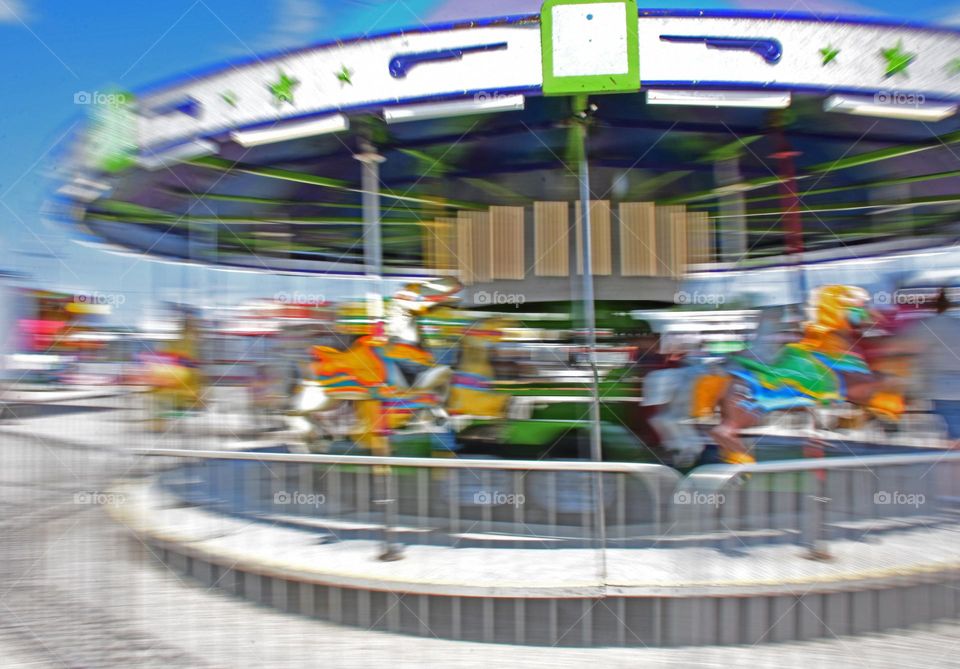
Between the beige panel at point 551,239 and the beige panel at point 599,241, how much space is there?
0.09 m

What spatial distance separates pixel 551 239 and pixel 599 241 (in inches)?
12.2

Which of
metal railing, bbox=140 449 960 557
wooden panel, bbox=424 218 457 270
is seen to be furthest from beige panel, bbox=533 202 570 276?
metal railing, bbox=140 449 960 557

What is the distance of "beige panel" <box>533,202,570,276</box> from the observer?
4.48m

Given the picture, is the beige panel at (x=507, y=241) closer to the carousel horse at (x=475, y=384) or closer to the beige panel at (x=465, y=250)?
the beige panel at (x=465, y=250)

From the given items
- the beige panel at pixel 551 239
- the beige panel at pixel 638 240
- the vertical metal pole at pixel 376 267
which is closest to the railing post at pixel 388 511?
the vertical metal pole at pixel 376 267

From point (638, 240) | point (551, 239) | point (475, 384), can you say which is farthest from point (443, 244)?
point (638, 240)

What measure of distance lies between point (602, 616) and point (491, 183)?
3.20 meters

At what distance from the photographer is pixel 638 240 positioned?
4480mm

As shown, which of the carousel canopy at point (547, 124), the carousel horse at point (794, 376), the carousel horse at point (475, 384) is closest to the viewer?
the carousel canopy at point (547, 124)

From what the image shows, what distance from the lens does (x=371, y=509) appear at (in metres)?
2.93

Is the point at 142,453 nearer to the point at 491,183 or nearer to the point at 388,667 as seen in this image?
the point at 388,667

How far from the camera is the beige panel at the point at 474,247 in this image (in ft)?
14.8

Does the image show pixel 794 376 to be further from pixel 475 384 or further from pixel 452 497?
pixel 452 497

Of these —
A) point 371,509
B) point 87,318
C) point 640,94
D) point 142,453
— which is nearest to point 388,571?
point 371,509
